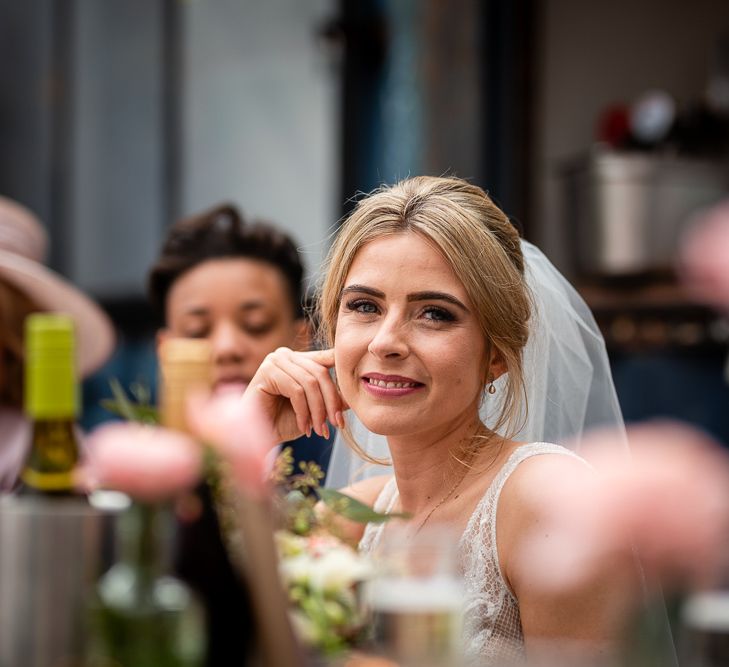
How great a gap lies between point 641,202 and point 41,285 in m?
2.15

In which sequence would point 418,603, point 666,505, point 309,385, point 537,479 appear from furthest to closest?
point 309,385 < point 537,479 < point 418,603 < point 666,505

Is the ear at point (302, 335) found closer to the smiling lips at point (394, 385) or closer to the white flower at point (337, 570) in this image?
the smiling lips at point (394, 385)

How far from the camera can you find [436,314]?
188cm

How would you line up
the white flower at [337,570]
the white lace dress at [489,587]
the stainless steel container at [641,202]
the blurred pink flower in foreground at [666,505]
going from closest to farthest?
the blurred pink flower in foreground at [666,505]
the white flower at [337,570]
the white lace dress at [489,587]
the stainless steel container at [641,202]

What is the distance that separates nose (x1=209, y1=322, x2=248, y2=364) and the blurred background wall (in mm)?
433

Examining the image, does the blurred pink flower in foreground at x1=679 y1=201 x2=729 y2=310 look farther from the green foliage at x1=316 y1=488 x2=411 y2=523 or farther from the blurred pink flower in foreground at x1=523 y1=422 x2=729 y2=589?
the green foliage at x1=316 y1=488 x2=411 y2=523

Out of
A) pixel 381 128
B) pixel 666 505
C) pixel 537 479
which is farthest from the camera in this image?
pixel 381 128

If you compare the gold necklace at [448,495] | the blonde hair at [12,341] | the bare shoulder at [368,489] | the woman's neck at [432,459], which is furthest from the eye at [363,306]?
the blonde hair at [12,341]

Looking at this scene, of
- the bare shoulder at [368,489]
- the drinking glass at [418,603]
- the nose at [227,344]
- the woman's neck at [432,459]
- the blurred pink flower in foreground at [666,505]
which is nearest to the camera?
the blurred pink flower in foreground at [666,505]

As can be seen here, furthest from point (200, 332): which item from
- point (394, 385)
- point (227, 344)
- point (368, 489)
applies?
point (394, 385)

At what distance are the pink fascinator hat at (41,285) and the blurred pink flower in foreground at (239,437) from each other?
179 cm

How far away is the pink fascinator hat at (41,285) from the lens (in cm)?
272

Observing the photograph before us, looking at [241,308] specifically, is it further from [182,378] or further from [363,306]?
[182,378]

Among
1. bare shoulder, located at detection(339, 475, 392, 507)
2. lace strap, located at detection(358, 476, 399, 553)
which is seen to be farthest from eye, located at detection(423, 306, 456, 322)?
bare shoulder, located at detection(339, 475, 392, 507)
